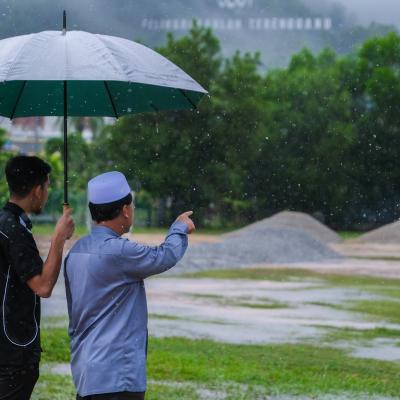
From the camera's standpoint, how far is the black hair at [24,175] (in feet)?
11.7

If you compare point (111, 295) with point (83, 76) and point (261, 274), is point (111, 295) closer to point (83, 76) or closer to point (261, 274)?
point (83, 76)

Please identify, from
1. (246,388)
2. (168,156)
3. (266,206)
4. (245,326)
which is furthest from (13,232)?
(266,206)

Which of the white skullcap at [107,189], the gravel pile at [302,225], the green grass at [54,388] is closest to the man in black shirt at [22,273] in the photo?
the white skullcap at [107,189]

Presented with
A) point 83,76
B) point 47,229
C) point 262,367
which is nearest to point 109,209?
point 83,76

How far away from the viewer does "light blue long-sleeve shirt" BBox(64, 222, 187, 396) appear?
3.31m

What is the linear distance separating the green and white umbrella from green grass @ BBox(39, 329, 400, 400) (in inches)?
111

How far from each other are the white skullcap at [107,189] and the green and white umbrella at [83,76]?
0.53m

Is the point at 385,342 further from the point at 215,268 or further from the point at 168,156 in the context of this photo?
the point at 168,156

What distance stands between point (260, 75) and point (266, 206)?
797cm

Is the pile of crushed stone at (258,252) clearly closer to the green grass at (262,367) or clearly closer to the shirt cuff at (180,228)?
the green grass at (262,367)

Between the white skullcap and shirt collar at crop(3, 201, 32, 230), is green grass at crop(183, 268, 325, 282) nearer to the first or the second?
shirt collar at crop(3, 201, 32, 230)

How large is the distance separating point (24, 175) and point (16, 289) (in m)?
0.43

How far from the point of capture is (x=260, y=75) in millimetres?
53156

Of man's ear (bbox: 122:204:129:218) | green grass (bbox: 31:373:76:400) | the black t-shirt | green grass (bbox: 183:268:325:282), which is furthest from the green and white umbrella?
green grass (bbox: 183:268:325:282)
